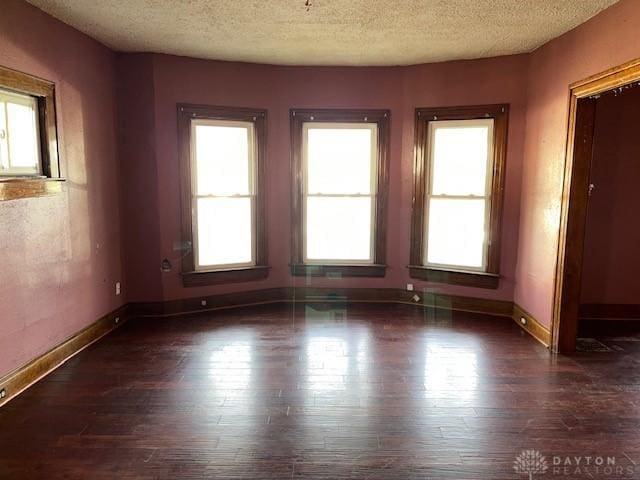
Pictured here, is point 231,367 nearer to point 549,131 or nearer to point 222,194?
point 222,194

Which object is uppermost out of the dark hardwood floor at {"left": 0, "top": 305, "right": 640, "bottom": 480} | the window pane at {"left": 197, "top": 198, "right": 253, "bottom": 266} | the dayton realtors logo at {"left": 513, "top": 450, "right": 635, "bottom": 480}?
the window pane at {"left": 197, "top": 198, "right": 253, "bottom": 266}

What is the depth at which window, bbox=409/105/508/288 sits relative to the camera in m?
4.83

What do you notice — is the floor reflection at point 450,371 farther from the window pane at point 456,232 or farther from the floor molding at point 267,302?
the window pane at point 456,232

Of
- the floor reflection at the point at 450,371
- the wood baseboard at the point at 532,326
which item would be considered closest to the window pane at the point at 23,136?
the floor reflection at the point at 450,371

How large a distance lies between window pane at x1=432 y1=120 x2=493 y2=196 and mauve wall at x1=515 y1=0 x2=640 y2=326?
427 mm

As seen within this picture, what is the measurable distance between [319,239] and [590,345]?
2.89m

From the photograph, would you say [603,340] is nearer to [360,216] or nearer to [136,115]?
[360,216]

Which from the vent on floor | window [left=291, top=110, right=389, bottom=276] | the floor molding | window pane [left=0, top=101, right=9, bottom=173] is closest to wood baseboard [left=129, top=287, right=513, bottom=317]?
the floor molding

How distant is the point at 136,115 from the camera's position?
4.66 m

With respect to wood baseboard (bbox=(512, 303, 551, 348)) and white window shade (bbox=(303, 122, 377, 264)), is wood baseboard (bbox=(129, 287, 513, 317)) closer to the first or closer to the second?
wood baseboard (bbox=(512, 303, 551, 348))

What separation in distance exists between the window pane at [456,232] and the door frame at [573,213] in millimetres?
1101

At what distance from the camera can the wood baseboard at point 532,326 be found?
4.13 meters

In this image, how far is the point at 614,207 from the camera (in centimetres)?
474

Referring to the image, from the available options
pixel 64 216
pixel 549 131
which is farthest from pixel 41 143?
pixel 549 131
